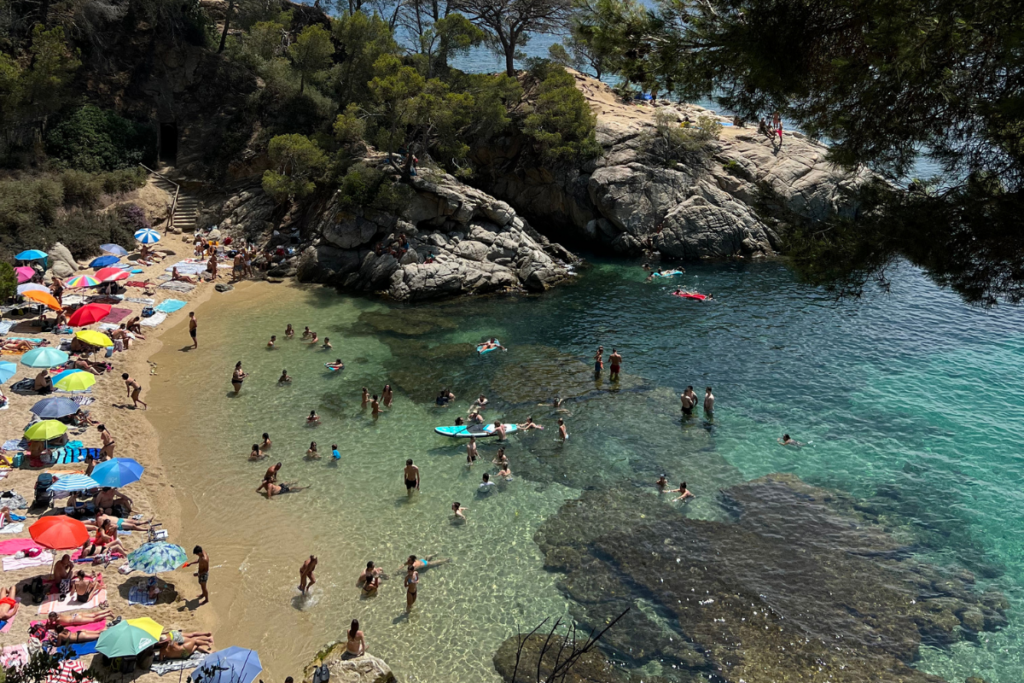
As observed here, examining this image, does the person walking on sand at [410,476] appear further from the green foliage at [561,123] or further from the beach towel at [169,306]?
the green foliage at [561,123]

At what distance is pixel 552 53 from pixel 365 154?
1742 cm

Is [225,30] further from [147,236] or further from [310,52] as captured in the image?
[147,236]

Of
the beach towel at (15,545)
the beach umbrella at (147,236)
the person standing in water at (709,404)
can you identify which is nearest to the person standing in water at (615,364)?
the person standing in water at (709,404)

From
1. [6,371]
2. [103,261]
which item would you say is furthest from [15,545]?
[103,261]

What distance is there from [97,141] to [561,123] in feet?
90.7

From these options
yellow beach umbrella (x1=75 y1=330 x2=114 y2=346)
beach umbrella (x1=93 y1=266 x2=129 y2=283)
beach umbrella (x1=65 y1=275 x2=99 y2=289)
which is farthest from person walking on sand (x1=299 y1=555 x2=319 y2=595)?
beach umbrella (x1=65 y1=275 x2=99 y2=289)

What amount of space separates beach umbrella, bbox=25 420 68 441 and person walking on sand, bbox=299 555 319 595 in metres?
8.37

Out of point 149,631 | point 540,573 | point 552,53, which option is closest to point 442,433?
point 540,573

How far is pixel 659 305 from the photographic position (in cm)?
3412

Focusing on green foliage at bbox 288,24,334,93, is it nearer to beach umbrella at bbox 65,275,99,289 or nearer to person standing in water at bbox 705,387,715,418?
beach umbrella at bbox 65,275,99,289

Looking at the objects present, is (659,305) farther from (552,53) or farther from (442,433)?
(552,53)

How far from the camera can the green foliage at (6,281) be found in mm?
24750

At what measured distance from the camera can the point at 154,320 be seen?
29.0 m

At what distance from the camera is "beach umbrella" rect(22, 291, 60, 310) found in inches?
985
